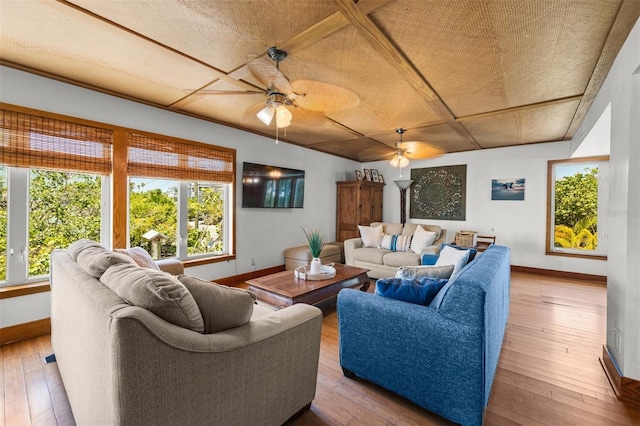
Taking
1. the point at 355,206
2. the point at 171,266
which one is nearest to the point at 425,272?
the point at 171,266

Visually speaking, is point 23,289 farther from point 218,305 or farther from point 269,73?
point 269,73

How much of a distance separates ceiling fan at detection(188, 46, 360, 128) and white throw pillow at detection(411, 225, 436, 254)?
276cm

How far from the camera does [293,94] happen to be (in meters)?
2.14

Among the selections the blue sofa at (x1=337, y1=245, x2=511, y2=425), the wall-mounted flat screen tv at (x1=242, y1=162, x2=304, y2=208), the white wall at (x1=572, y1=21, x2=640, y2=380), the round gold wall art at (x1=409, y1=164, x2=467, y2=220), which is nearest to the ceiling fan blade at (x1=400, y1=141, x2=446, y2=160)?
the round gold wall art at (x1=409, y1=164, x2=467, y2=220)

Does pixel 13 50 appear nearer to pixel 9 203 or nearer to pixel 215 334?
pixel 9 203

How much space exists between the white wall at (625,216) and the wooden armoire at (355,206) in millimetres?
3909

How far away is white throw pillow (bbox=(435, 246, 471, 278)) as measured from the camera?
217 cm

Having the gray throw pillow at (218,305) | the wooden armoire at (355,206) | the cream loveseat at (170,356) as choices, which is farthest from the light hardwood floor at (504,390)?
the wooden armoire at (355,206)

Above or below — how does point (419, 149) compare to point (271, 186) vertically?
above

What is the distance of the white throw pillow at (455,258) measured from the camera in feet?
7.11

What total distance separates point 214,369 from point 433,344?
111cm

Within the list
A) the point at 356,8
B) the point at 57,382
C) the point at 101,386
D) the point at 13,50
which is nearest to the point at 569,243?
the point at 356,8

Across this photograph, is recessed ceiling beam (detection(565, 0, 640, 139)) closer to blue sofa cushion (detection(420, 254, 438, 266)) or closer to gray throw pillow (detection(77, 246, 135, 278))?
blue sofa cushion (detection(420, 254, 438, 266))

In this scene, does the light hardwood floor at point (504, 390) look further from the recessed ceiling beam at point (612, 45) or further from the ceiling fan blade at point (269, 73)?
the recessed ceiling beam at point (612, 45)
